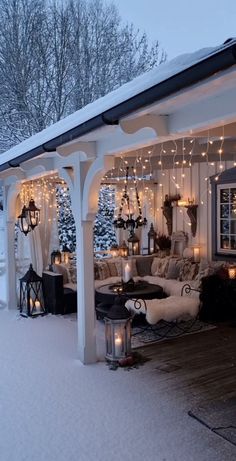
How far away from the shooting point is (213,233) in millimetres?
7898

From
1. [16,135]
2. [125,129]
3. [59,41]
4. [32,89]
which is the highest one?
[59,41]

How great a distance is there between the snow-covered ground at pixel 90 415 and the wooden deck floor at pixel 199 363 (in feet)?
0.46

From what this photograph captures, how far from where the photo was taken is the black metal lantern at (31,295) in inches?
292

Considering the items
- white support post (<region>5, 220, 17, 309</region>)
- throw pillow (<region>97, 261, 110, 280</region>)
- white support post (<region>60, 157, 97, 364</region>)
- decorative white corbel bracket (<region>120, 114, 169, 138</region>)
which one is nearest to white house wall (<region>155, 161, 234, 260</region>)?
throw pillow (<region>97, 261, 110, 280</region>)

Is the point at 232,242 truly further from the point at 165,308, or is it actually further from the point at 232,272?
the point at 165,308

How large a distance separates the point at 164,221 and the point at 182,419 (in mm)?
5920

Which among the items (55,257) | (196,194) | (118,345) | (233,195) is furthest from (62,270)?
(233,195)

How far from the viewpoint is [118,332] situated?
16.3ft

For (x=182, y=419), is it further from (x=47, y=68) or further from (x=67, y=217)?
(x=47, y=68)

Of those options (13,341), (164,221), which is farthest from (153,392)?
(164,221)

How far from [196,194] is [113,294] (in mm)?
2966

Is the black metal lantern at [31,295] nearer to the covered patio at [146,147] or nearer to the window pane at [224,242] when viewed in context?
the covered patio at [146,147]

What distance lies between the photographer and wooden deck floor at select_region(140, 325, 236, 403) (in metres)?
4.32

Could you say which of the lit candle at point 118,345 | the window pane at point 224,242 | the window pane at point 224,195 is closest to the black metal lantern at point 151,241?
the window pane at point 224,242
